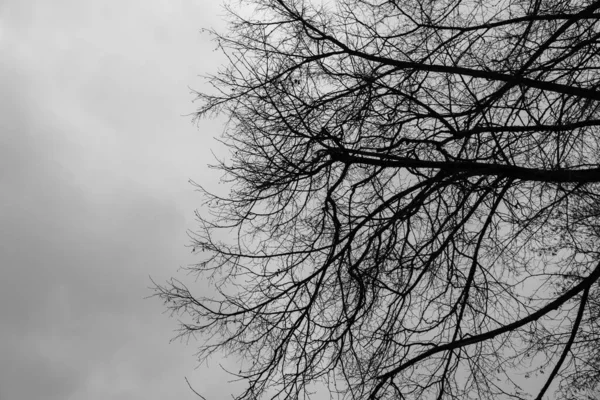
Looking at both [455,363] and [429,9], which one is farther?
[429,9]

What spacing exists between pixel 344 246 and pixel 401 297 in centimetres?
83

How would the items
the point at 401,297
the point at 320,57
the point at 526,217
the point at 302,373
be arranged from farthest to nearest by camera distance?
the point at 320,57, the point at 526,217, the point at 401,297, the point at 302,373

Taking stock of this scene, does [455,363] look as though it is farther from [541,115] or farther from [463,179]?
[541,115]

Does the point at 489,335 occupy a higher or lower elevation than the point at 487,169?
lower

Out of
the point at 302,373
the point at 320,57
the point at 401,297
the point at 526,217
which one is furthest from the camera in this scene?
the point at 320,57

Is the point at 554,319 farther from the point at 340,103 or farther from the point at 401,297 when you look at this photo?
the point at 340,103

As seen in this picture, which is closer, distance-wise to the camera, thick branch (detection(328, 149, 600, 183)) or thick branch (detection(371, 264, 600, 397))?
thick branch (detection(328, 149, 600, 183))

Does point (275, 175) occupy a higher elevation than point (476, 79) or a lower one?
lower

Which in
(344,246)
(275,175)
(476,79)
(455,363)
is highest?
(476,79)

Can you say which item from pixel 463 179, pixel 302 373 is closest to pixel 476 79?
pixel 463 179

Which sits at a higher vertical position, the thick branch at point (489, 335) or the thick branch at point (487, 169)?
the thick branch at point (487, 169)

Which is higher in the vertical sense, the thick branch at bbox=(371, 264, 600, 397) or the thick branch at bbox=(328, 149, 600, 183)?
the thick branch at bbox=(328, 149, 600, 183)

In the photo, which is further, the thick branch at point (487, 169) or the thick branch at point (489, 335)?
the thick branch at point (489, 335)

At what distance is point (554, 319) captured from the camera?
5.58m
